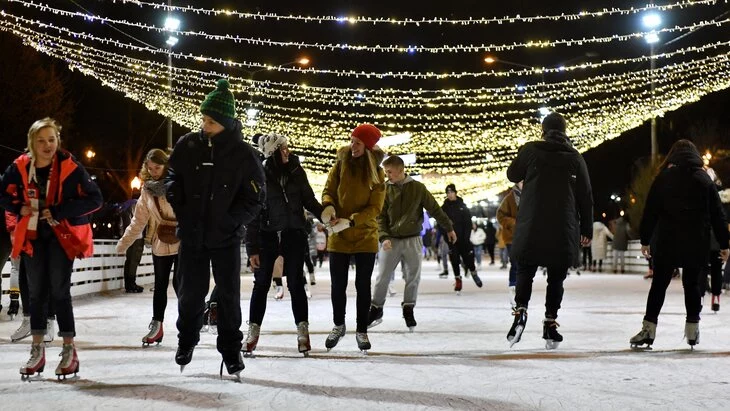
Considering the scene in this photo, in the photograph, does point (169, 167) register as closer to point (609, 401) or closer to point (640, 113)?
point (609, 401)

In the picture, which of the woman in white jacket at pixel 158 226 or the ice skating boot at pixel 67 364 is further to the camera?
the woman in white jacket at pixel 158 226

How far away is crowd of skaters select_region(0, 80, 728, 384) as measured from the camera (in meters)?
5.31

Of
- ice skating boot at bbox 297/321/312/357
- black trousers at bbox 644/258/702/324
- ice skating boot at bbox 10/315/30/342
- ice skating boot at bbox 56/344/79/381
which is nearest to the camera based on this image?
ice skating boot at bbox 56/344/79/381

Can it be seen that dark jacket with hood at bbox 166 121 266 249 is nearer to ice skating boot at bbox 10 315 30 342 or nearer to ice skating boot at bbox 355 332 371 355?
ice skating boot at bbox 355 332 371 355

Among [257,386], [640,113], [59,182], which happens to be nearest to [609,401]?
[257,386]

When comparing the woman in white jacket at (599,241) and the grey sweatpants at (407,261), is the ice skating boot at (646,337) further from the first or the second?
the woman in white jacket at (599,241)

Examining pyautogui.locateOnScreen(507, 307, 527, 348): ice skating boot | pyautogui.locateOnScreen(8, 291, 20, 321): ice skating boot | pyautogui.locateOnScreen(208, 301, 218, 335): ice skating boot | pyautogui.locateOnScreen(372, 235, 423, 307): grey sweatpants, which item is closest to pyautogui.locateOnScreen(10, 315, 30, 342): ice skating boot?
pyautogui.locateOnScreen(208, 301, 218, 335): ice skating boot

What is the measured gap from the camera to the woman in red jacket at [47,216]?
18.3 ft

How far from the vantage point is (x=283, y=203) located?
6.64 metres

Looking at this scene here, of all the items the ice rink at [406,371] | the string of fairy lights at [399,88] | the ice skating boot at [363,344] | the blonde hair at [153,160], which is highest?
the string of fairy lights at [399,88]

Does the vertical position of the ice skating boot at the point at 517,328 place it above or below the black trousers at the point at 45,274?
below

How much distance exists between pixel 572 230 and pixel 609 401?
2.45 metres

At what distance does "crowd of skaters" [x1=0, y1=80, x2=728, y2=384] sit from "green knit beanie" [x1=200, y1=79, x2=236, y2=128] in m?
0.01

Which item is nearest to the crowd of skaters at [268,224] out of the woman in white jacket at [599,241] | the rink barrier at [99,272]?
the rink barrier at [99,272]
